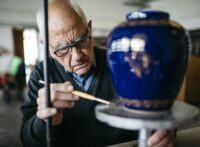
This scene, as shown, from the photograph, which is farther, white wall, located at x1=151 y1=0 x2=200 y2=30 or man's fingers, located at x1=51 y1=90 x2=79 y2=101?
white wall, located at x1=151 y1=0 x2=200 y2=30

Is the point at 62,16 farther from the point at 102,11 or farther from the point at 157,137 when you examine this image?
the point at 102,11

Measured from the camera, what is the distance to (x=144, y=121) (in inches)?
14.3

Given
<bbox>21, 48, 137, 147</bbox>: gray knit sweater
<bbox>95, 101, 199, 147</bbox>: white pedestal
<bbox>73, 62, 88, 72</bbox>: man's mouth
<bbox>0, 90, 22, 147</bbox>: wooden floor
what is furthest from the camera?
<bbox>0, 90, 22, 147</bbox>: wooden floor

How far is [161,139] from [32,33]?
5923mm

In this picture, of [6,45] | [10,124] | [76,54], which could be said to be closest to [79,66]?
[76,54]

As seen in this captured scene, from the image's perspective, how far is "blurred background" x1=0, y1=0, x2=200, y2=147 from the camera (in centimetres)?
427

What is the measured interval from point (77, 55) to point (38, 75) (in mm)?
271

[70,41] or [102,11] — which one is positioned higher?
[102,11]

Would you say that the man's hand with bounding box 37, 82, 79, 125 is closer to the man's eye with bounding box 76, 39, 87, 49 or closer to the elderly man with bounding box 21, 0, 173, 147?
the elderly man with bounding box 21, 0, 173, 147

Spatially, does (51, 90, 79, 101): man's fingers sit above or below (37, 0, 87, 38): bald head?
below

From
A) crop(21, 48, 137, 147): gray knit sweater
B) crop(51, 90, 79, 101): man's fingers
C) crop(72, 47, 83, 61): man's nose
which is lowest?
crop(21, 48, 137, 147): gray knit sweater

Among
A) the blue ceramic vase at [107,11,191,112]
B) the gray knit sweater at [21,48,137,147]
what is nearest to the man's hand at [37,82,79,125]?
the blue ceramic vase at [107,11,191,112]

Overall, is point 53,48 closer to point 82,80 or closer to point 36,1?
point 82,80

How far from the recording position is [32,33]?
6.02m
